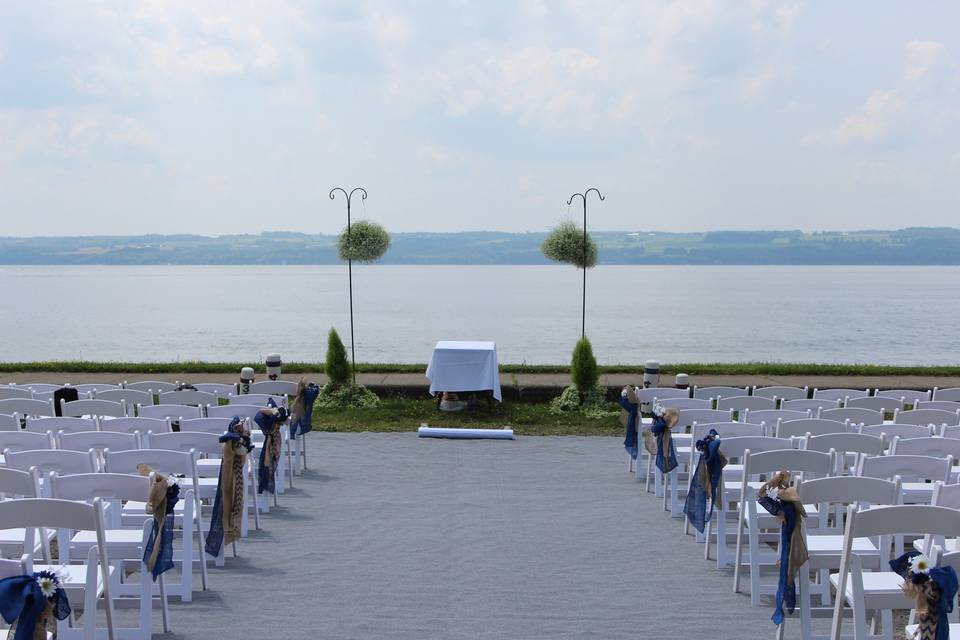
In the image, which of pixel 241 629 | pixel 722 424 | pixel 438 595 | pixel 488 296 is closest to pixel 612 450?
pixel 722 424

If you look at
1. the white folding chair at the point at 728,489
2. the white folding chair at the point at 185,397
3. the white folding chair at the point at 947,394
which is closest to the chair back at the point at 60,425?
the white folding chair at the point at 185,397

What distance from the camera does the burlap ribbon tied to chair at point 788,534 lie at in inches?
194

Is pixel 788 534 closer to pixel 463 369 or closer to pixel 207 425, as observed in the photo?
pixel 207 425

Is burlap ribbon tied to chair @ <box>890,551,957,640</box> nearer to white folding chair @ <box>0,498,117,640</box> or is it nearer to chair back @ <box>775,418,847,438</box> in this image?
chair back @ <box>775,418,847,438</box>

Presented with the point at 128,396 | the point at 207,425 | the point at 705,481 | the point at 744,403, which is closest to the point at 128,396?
the point at 128,396

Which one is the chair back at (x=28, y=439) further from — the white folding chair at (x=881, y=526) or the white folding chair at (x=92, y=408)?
the white folding chair at (x=881, y=526)

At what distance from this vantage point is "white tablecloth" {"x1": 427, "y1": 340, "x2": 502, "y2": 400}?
41.2 feet

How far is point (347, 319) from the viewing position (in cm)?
5300

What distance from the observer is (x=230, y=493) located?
6.42 metres

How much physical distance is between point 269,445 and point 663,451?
3282 mm

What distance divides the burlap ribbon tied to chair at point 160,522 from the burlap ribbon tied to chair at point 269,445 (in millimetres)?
2455

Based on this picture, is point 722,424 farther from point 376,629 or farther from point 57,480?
point 57,480

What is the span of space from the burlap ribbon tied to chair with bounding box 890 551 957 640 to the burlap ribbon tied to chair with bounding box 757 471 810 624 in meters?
1.06

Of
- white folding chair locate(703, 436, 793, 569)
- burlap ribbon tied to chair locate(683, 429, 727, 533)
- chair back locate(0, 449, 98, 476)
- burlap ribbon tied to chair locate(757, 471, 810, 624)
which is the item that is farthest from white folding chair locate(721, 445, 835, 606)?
chair back locate(0, 449, 98, 476)
